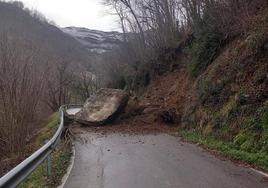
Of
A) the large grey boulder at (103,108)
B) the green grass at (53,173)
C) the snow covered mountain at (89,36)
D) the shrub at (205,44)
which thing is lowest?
the green grass at (53,173)

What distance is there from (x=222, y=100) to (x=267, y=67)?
2.54 meters

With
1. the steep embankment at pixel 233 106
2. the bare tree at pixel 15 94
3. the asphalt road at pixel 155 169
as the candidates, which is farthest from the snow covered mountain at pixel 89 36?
the asphalt road at pixel 155 169

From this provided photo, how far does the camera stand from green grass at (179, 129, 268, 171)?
9.25 meters

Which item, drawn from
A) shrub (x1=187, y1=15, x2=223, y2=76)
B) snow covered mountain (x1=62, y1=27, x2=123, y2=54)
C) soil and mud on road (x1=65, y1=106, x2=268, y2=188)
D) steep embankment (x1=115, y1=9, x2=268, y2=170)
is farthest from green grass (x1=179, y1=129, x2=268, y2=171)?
snow covered mountain (x1=62, y1=27, x2=123, y2=54)

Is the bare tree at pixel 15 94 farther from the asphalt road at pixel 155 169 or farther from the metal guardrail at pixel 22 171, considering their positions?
the metal guardrail at pixel 22 171

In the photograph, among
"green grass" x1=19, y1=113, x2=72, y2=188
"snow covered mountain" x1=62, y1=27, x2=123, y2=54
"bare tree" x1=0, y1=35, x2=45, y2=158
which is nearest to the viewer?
"green grass" x1=19, y1=113, x2=72, y2=188

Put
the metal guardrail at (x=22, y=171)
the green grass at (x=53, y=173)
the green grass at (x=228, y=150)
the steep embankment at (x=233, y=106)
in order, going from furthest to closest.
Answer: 1. the steep embankment at (x=233, y=106)
2. the green grass at (x=228, y=150)
3. the green grass at (x=53, y=173)
4. the metal guardrail at (x=22, y=171)

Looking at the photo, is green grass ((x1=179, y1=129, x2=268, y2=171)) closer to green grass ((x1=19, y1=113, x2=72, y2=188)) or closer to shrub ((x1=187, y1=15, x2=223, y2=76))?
green grass ((x1=19, y1=113, x2=72, y2=188))

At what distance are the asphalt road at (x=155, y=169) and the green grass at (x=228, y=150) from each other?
45cm

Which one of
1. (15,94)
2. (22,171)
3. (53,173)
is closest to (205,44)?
(15,94)

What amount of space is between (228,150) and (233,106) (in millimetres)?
2488

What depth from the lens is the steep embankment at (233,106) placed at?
1076 cm

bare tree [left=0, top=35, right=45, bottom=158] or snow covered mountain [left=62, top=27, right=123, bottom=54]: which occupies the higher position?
snow covered mountain [left=62, top=27, right=123, bottom=54]

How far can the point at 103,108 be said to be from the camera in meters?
22.1
